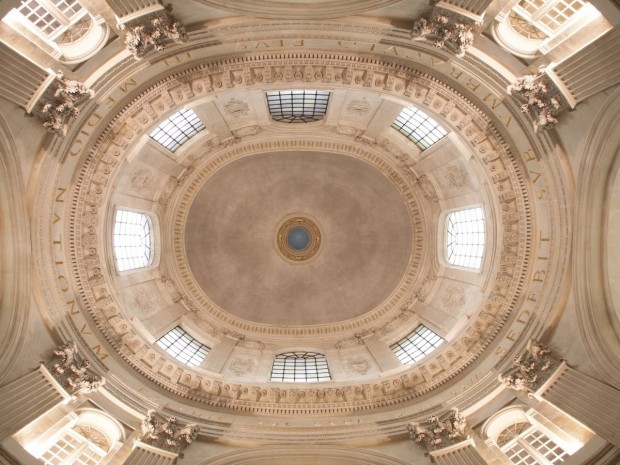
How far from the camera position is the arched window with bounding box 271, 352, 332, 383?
991 inches

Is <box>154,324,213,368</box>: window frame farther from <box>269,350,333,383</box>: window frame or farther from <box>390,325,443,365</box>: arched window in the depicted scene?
<box>390,325,443,365</box>: arched window

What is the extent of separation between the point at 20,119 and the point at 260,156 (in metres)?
16.4

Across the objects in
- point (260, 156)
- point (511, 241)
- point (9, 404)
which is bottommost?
point (9, 404)

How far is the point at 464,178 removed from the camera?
24.1m

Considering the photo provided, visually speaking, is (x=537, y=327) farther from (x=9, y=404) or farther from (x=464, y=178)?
(x=9, y=404)

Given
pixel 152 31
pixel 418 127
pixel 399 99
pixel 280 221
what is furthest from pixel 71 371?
pixel 418 127

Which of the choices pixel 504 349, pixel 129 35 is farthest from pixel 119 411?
pixel 504 349

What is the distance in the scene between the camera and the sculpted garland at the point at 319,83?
19125 mm

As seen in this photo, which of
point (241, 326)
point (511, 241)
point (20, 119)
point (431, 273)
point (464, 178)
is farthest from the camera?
point (241, 326)

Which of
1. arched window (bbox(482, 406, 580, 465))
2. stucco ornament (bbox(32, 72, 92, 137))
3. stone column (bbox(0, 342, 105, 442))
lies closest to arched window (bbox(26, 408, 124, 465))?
stone column (bbox(0, 342, 105, 442))

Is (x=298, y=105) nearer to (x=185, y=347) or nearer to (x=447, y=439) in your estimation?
(x=185, y=347)

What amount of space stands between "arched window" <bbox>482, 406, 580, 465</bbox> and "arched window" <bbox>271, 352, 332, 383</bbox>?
29.0 feet

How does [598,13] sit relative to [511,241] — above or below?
above

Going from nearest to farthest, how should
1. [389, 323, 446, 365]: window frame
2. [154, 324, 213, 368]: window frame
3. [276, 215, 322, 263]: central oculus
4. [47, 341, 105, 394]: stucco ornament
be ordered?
[47, 341, 105, 394]: stucco ornament, [154, 324, 213, 368]: window frame, [389, 323, 446, 365]: window frame, [276, 215, 322, 263]: central oculus
